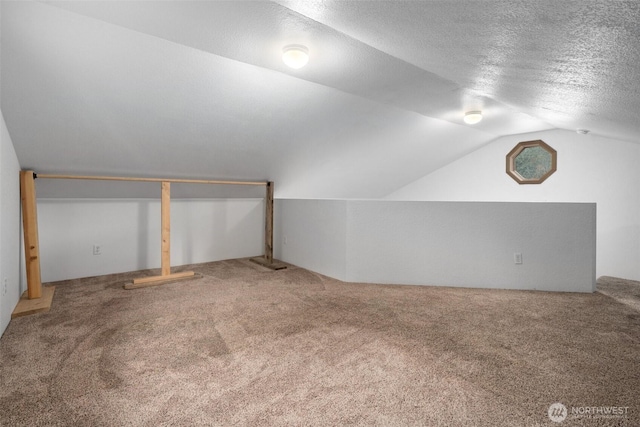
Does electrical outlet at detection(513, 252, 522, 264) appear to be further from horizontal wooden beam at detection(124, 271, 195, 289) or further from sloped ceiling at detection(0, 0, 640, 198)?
horizontal wooden beam at detection(124, 271, 195, 289)

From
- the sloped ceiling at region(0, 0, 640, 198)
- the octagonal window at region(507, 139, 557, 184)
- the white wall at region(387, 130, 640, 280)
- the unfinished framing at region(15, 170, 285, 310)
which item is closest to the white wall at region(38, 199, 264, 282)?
the sloped ceiling at region(0, 0, 640, 198)

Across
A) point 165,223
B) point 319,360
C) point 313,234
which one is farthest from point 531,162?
point 165,223

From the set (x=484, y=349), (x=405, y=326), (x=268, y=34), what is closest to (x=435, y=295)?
(x=405, y=326)

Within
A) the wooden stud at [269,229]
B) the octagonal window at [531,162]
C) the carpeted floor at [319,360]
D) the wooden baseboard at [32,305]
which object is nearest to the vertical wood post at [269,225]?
the wooden stud at [269,229]

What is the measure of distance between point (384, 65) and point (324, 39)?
66 cm

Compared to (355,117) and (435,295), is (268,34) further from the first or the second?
(435,295)

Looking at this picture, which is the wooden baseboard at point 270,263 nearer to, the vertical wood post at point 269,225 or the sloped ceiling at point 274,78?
the vertical wood post at point 269,225

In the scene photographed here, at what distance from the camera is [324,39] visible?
7.20ft

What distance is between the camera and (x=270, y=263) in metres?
4.80

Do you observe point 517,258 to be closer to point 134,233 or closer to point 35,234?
point 134,233

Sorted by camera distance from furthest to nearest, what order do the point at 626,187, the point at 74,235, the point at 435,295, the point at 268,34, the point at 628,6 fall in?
the point at 626,187 < the point at 74,235 < the point at 435,295 < the point at 268,34 < the point at 628,6

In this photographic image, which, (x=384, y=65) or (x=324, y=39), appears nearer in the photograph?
(x=324, y=39)

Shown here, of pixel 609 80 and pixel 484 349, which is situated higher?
pixel 609 80

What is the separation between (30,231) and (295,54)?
10.0 feet
